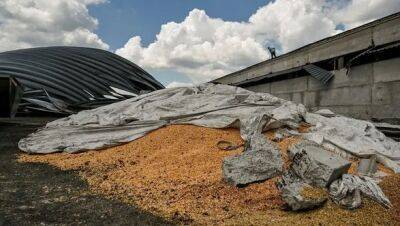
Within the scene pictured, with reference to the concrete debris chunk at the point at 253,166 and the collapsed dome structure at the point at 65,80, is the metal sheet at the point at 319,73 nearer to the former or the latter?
the concrete debris chunk at the point at 253,166

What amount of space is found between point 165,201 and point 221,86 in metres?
5.66

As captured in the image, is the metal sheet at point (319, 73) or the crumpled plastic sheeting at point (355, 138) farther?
the metal sheet at point (319, 73)

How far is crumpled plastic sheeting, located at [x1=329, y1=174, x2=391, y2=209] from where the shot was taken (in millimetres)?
4066

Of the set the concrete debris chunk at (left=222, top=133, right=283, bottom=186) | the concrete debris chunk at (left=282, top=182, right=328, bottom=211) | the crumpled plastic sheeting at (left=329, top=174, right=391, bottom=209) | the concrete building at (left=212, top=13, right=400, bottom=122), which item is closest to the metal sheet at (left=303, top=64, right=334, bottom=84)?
the concrete building at (left=212, top=13, right=400, bottom=122)

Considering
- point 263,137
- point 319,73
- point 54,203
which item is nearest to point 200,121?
point 263,137

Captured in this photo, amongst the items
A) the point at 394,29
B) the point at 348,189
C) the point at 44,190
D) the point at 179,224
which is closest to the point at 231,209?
the point at 179,224

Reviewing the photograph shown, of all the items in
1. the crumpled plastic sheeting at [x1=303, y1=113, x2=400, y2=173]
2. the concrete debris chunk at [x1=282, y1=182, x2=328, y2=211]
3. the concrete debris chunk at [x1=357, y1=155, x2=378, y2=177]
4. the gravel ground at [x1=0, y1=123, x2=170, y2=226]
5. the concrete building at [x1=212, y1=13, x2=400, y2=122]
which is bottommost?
the gravel ground at [x1=0, y1=123, x2=170, y2=226]

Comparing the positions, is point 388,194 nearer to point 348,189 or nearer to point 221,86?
point 348,189

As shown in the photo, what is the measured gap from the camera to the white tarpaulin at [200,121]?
21.6 ft

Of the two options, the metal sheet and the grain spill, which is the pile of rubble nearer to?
the grain spill

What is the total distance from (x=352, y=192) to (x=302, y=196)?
0.58 metres

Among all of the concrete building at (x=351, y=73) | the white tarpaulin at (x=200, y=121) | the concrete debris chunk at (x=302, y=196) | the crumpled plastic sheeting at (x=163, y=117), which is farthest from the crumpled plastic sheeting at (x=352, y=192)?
the concrete building at (x=351, y=73)

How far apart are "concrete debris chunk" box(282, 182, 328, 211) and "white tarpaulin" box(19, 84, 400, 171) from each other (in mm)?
2172

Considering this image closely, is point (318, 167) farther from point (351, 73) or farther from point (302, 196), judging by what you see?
point (351, 73)
